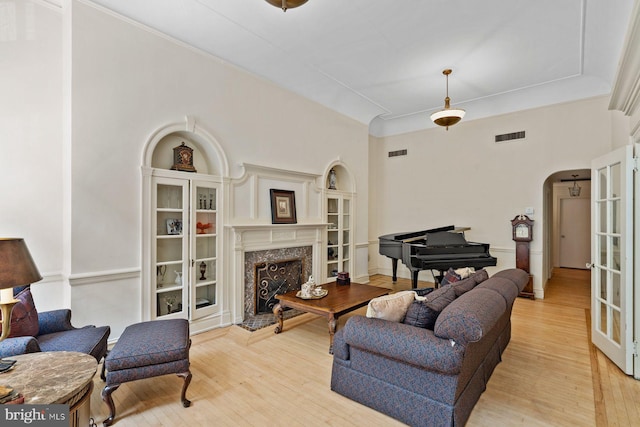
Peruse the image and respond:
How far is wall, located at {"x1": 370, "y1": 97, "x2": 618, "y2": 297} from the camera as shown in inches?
213

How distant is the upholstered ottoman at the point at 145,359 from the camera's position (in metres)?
2.30

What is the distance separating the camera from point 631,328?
2.95 meters

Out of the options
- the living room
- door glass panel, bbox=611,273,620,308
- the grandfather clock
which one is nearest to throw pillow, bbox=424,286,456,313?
door glass panel, bbox=611,273,620,308

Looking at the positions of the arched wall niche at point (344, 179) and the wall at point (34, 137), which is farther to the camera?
the arched wall niche at point (344, 179)

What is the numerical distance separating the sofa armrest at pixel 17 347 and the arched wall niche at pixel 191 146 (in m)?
1.98

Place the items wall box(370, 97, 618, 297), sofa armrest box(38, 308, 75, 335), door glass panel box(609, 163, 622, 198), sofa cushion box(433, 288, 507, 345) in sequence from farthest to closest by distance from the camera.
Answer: wall box(370, 97, 618, 297)
door glass panel box(609, 163, 622, 198)
sofa armrest box(38, 308, 75, 335)
sofa cushion box(433, 288, 507, 345)

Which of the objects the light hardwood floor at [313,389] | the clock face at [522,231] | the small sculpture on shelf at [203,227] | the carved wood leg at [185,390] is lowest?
the light hardwood floor at [313,389]

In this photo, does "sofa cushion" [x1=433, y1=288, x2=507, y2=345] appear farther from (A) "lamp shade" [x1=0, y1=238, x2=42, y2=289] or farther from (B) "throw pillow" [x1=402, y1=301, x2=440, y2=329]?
(A) "lamp shade" [x1=0, y1=238, x2=42, y2=289]

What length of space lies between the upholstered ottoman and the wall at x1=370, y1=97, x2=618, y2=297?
5.64 m

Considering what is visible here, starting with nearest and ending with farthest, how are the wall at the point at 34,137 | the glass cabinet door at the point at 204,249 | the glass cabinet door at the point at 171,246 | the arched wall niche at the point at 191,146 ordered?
the wall at the point at 34,137 < the arched wall niche at the point at 191,146 < the glass cabinet door at the point at 171,246 < the glass cabinet door at the point at 204,249

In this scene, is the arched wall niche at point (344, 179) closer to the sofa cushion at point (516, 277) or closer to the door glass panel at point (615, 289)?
the sofa cushion at point (516, 277)

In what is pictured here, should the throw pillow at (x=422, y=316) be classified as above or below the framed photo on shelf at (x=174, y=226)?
below

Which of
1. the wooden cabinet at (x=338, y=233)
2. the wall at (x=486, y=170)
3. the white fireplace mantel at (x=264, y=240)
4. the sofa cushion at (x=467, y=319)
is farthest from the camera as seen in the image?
the wooden cabinet at (x=338, y=233)

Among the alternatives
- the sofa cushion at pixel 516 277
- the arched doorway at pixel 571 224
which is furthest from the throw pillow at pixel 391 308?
the arched doorway at pixel 571 224
